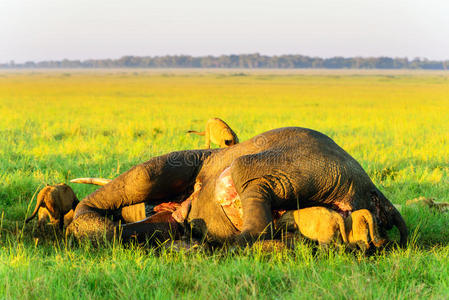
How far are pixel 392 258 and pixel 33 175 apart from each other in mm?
5539

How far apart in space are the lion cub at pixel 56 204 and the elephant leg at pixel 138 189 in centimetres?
29

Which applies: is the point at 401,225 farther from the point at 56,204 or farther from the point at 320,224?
the point at 56,204

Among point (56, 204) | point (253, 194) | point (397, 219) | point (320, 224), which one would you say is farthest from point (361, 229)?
point (56, 204)

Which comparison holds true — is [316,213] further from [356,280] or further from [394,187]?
[394,187]

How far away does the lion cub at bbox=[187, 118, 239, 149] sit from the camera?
22.1ft

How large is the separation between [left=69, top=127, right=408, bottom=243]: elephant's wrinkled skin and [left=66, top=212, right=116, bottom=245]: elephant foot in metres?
0.01

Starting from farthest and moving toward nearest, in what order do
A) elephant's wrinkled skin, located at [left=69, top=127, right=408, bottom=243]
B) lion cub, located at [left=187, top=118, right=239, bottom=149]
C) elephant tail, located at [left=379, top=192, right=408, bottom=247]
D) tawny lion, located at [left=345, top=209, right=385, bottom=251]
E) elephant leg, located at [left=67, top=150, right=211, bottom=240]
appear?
lion cub, located at [left=187, top=118, right=239, bottom=149]
elephant leg, located at [left=67, top=150, right=211, bottom=240]
elephant tail, located at [left=379, top=192, right=408, bottom=247]
elephant's wrinkled skin, located at [left=69, top=127, right=408, bottom=243]
tawny lion, located at [left=345, top=209, right=385, bottom=251]

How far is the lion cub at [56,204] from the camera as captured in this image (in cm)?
484

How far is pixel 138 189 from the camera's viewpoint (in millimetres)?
4555

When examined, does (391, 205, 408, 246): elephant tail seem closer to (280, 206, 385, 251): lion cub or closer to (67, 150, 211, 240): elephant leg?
(280, 206, 385, 251): lion cub

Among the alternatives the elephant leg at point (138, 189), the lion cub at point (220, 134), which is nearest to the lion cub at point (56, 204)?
the elephant leg at point (138, 189)

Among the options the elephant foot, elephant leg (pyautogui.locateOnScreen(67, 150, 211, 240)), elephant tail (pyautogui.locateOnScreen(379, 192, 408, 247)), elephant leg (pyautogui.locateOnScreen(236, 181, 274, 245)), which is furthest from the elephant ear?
the elephant foot

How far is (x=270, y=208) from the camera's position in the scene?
3.65 meters

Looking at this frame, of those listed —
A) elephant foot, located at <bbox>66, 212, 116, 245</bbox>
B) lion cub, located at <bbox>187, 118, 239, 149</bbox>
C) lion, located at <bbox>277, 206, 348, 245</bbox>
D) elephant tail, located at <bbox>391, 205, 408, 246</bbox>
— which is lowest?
elephant foot, located at <bbox>66, 212, 116, 245</bbox>
